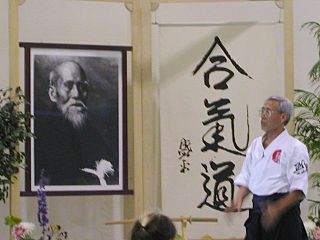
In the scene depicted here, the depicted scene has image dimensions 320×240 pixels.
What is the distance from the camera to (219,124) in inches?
262

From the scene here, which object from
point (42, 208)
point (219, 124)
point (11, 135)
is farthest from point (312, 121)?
point (11, 135)

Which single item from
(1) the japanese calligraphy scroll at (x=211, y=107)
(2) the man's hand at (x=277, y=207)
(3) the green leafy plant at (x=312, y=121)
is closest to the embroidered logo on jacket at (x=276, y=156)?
(2) the man's hand at (x=277, y=207)

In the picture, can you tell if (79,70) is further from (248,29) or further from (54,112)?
(248,29)

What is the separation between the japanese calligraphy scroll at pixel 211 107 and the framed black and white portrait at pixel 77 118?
0.40 meters

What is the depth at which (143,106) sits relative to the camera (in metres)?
6.63

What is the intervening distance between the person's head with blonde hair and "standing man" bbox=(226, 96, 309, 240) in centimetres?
193

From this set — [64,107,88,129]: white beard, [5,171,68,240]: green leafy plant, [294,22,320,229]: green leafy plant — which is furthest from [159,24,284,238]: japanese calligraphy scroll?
[5,171,68,240]: green leafy plant

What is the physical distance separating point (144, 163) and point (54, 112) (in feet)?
2.82

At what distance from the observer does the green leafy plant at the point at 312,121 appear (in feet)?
22.2

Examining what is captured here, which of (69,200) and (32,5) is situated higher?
(32,5)

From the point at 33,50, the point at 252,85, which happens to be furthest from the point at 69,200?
the point at 252,85

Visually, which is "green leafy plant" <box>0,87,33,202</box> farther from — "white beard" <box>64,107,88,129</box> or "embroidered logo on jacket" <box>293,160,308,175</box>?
"embroidered logo on jacket" <box>293,160,308,175</box>

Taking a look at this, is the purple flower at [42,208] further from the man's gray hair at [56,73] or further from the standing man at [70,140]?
the man's gray hair at [56,73]

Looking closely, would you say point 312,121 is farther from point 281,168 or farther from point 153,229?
point 153,229
